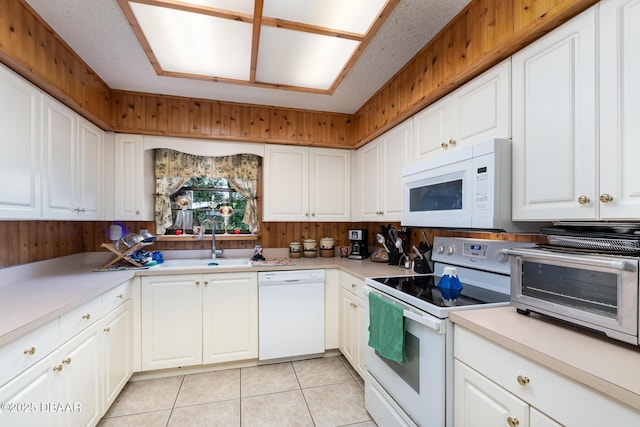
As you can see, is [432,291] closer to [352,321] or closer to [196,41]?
[352,321]

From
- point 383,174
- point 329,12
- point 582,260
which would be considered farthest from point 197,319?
point 582,260

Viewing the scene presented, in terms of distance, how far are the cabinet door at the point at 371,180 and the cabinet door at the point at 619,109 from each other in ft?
5.44

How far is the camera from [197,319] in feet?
8.07

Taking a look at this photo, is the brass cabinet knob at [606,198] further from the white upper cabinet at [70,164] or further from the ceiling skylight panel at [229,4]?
the white upper cabinet at [70,164]

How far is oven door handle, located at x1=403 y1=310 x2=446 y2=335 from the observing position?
4.22 ft

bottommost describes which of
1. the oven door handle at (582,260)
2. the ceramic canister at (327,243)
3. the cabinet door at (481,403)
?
the cabinet door at (481,403)

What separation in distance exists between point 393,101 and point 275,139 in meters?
1.24

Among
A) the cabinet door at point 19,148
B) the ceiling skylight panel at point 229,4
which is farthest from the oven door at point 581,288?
the cabinet door at point 19,148

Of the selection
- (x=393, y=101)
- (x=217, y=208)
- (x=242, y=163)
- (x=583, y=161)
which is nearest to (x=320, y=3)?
(x=393, y=101)

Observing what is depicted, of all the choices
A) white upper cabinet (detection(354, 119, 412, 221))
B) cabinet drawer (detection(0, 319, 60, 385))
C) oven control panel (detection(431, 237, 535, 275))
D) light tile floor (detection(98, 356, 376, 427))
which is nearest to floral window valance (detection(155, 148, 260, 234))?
white upper cabinet (detection(354, 119, 412, 221))

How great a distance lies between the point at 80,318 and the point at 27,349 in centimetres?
41

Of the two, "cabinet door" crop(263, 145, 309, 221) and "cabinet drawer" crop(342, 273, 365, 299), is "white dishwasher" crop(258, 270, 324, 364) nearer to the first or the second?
"cabinet drawer" crop(342, 273, 365, 299)

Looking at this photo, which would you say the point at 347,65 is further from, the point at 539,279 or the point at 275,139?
the point at 539,279

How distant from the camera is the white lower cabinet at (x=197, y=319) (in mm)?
2367
